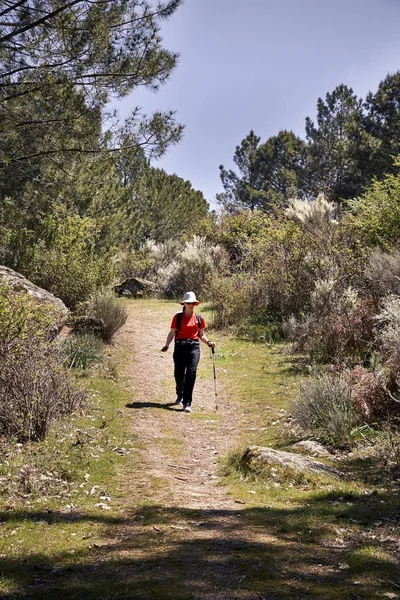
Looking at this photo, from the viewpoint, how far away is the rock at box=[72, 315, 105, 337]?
43.5 feet

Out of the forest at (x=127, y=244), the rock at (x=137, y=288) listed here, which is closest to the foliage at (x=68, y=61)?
the forest at (x=127, y=244)

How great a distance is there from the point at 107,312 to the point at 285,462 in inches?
319

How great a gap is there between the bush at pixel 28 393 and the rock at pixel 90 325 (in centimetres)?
595

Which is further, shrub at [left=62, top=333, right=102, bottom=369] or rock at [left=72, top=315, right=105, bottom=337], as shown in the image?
rock at [left=72, top=315, right=105, bottom=337]

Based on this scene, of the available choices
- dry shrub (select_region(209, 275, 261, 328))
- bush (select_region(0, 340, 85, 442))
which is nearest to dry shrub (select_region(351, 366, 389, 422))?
bush (select_region(0, 340, 85, 442))

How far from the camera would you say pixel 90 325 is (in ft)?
43.9

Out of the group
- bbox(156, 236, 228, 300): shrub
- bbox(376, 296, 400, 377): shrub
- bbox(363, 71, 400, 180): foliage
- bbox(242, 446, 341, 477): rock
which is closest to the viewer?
bbox(242, 446, 341, 477): rock

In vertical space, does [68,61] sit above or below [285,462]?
above

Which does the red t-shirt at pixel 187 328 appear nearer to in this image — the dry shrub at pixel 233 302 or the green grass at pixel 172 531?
the green grass at pixel 172 531

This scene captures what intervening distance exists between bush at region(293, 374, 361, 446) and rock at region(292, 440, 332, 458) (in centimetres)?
22

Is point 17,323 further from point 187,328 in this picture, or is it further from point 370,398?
point 370,398

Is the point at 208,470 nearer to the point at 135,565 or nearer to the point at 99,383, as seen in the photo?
the point at 135,565

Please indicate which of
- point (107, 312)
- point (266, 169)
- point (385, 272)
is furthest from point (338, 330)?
point (266, 169)

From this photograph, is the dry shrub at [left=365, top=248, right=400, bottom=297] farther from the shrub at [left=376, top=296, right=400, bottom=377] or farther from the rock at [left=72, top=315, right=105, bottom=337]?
the rock at [left=72, top=315, right=105, bottom=337]
